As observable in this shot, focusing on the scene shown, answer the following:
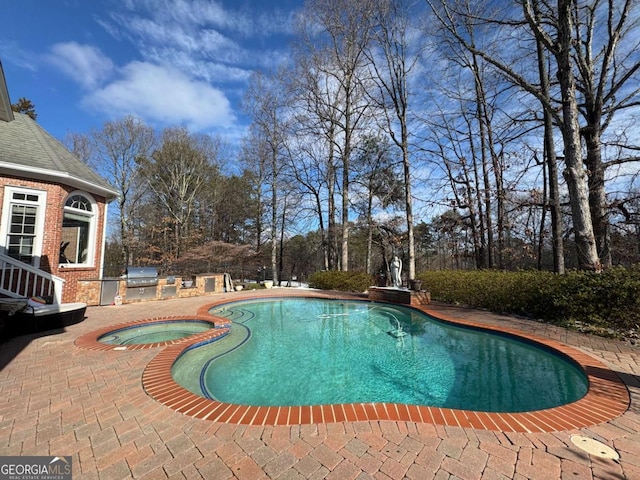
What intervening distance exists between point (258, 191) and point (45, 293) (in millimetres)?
13887

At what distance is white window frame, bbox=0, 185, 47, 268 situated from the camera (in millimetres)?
7156

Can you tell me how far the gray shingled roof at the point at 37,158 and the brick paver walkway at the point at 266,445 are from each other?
7182mm

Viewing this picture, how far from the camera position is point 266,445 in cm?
195

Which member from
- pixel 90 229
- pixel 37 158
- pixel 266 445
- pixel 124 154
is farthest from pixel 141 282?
pixel 124 154

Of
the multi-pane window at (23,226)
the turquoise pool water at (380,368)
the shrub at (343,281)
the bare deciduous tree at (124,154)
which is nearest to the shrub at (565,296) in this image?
the turquoise pool water at (380,368)

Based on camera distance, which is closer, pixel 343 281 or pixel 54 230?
pixel 54 230

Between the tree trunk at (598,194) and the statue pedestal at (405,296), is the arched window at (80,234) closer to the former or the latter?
the statue pedestal at (405,296)

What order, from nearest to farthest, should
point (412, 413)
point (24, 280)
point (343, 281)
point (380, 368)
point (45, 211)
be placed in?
Result: point (412, 413) < point (380, 368) < point (24, 280) < point (45, 211) < point (343, 281)

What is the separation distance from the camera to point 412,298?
29.3 ft

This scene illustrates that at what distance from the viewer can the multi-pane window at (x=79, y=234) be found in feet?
28.7

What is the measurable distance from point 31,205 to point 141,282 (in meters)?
3.66

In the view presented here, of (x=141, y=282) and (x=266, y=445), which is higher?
(x=141, y=282)

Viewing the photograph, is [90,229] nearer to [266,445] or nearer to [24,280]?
[24,280]

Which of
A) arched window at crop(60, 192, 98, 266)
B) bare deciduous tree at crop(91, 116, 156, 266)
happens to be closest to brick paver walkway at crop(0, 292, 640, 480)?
arched window at crop(60, 192, 98, 266)
